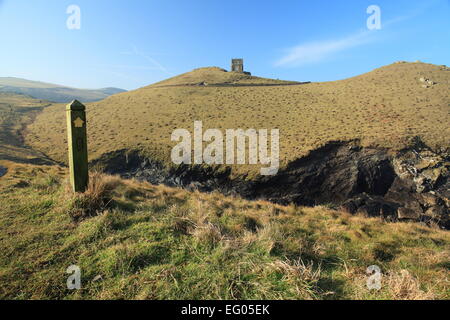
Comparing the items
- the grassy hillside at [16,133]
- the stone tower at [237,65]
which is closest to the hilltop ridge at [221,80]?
the stone tower at [237,65]

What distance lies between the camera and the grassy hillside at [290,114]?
28375mm

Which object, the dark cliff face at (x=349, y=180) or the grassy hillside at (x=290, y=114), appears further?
the grassy hillside at (x=290, y=114)

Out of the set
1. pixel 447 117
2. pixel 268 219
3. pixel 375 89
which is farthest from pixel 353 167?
pixel 375 89

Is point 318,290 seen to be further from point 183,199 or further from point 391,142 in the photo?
point 391,142

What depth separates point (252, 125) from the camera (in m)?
35.2

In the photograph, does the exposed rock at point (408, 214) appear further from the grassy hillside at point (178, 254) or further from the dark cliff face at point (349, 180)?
the grassy hillside at point (178, 254)

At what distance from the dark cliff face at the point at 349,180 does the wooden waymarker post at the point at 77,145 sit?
16017 millimetres

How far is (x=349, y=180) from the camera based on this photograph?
871 inches

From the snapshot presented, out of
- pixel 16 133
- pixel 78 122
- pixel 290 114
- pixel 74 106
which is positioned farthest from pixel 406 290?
pixel 16 133

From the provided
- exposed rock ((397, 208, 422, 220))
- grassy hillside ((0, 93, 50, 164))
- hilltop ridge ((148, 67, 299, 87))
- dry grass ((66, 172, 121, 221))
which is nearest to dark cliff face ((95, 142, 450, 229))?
exposed rock ((397, 208, 422, 220))

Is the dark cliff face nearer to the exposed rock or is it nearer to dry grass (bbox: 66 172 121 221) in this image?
the exposed rock

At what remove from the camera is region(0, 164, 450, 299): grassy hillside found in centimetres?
367

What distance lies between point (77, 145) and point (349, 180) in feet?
73.2

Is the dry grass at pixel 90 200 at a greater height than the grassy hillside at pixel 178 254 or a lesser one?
greater
